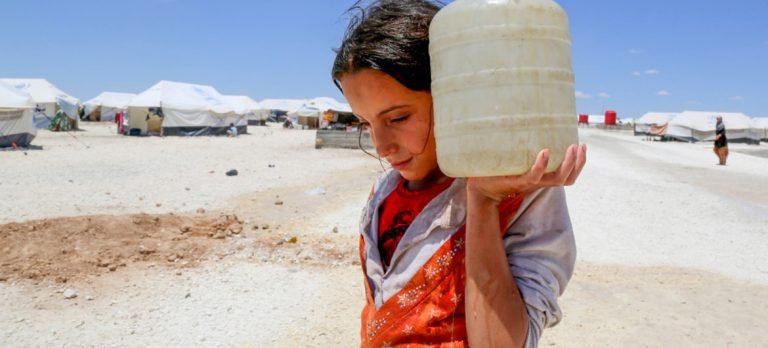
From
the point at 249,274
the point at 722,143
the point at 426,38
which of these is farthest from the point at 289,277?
the point at 722,143

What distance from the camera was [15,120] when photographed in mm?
20875

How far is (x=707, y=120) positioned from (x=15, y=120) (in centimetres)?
4413

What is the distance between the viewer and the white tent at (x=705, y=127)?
1666 inches

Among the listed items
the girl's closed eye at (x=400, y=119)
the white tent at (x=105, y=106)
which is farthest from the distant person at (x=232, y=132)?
the girl's closed eye at (x=400, y=119)

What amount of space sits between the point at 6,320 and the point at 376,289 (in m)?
4.04

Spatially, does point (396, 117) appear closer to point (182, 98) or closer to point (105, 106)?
point (182, 98)

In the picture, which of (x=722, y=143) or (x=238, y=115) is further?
(x=238, y=115)

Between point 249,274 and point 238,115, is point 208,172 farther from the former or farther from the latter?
point 238,115

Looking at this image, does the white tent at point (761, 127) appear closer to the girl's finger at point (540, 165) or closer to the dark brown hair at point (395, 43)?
the dark brown hair at point (395, 43)

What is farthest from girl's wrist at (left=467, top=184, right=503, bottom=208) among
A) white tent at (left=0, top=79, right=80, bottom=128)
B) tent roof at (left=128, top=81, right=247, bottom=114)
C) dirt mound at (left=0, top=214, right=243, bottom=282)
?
white tent at (left=0, top=79, right=80, bottom=128)

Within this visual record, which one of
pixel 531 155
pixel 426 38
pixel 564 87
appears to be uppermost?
pixel 426 38

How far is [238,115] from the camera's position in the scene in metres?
37.6

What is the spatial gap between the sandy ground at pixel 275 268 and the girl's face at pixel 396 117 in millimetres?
2778

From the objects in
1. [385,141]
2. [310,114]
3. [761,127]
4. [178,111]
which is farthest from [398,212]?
[761,127]
